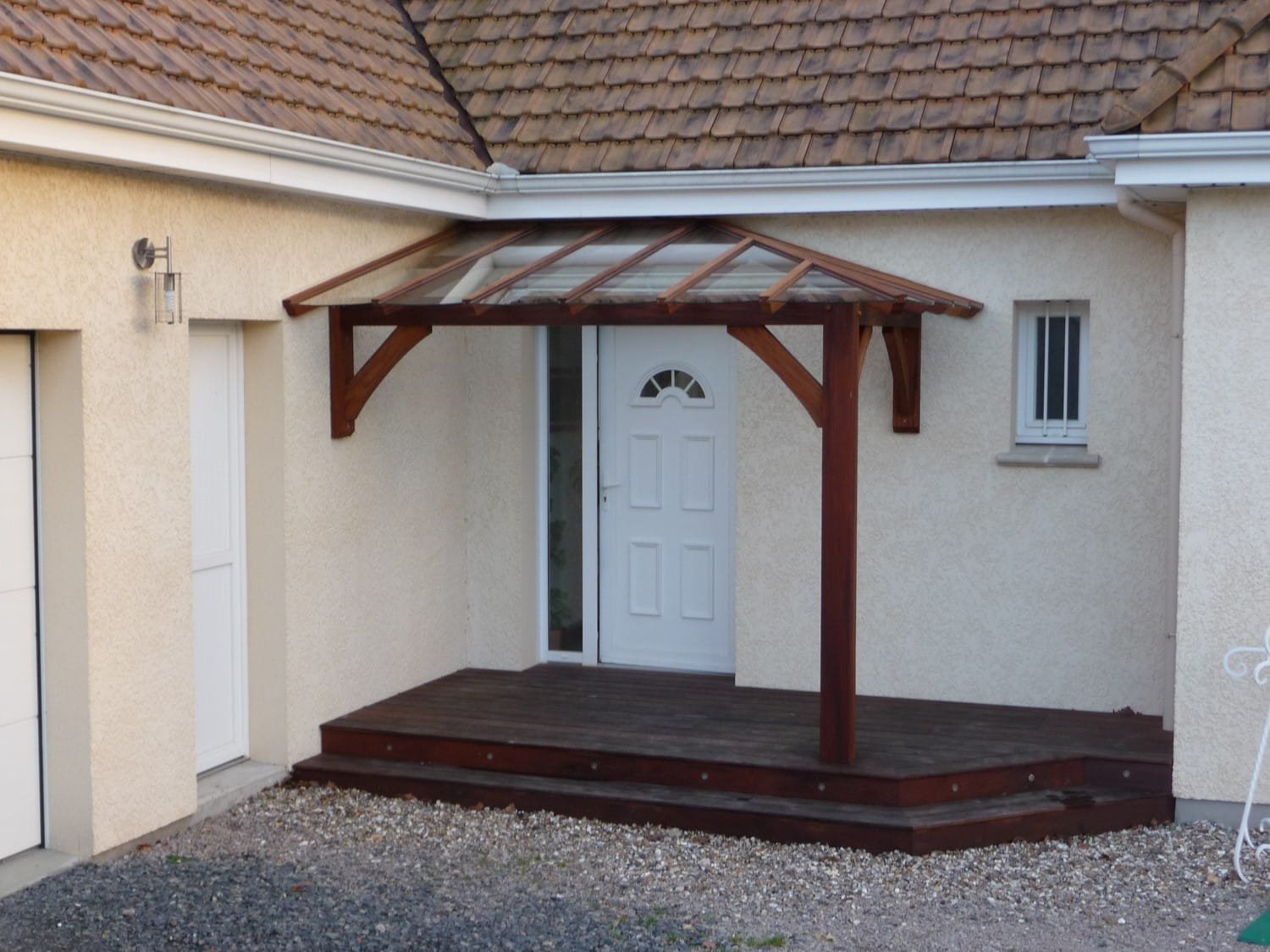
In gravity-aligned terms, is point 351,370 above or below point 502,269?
below

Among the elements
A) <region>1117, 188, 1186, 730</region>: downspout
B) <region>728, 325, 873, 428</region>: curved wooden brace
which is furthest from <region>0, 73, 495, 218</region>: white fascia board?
<region>1117, 188, 1186, 730</region>: downspout

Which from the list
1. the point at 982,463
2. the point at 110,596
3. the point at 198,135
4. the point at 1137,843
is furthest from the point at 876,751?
the point at 198,135

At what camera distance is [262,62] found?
8453mm

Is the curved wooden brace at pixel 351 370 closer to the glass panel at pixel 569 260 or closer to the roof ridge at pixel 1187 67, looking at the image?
the glass panel at pixel 569 260

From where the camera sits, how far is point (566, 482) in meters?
10.8

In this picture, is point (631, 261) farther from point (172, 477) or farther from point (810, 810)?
point (810, 810)

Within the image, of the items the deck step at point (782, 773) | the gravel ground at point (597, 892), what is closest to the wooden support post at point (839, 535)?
the deck step at point (782, 773)

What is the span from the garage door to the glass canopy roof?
1.79m

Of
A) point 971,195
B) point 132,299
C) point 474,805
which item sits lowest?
point 474,805

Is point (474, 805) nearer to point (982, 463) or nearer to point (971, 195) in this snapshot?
point (982, 463)

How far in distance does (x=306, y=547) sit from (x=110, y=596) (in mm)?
1595

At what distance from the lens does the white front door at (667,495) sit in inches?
408

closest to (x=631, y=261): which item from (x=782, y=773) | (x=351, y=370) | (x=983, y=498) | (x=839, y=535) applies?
(x=351, y=370)

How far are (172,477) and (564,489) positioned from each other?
3.52 metres
